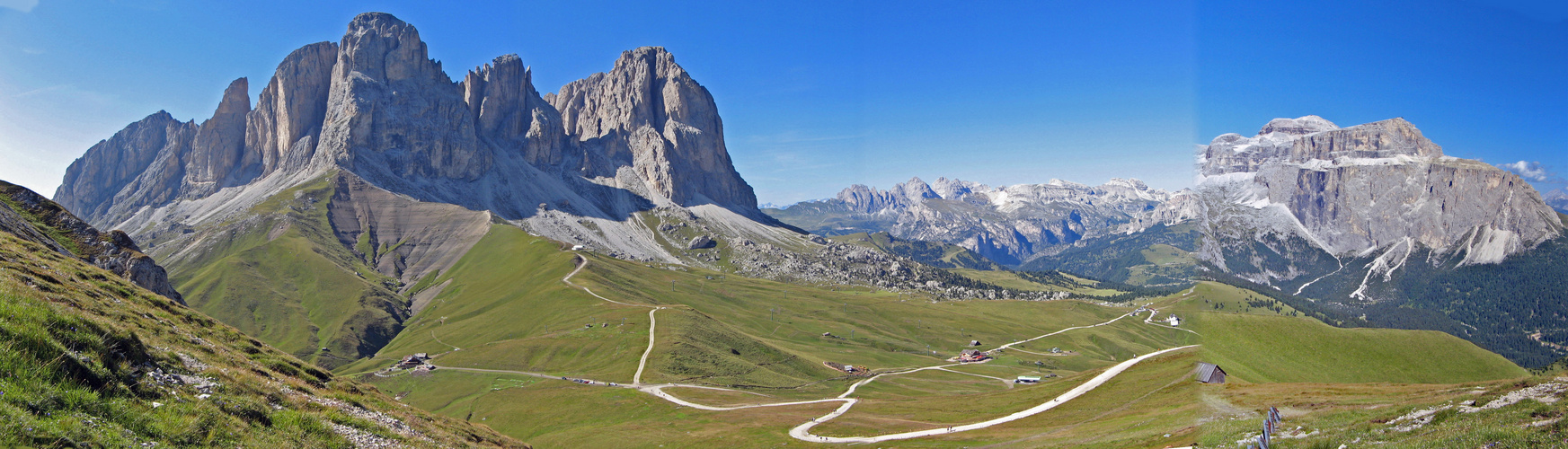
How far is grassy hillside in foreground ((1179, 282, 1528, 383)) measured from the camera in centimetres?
4462

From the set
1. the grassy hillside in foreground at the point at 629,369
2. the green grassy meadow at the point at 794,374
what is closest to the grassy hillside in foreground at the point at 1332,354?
the green grassy meadow at the point at 794,374

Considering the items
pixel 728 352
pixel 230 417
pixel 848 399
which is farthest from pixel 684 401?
pixel 230 417

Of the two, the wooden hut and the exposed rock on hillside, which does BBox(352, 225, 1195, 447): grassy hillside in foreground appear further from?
the exposed rock on hillside

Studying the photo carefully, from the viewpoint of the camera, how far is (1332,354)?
51.1 m

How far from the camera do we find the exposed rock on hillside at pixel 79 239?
51113mm

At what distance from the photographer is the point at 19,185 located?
55094 mm

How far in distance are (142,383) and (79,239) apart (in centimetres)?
5443

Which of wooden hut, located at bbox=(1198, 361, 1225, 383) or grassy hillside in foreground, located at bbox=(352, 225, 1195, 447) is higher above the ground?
wooden hut, located at bbox=(1198, 361, 1225, 383)

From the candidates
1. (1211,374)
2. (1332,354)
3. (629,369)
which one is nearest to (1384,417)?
(1211,374)

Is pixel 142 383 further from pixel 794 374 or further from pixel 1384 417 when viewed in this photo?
pixel 794 374

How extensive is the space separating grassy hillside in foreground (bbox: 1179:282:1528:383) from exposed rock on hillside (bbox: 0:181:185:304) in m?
78.3

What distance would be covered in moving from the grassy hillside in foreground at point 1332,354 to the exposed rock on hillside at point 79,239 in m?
78.3

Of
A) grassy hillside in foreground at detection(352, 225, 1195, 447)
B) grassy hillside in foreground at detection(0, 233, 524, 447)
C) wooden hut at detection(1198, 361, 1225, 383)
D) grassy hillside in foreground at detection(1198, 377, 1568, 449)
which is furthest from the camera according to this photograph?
grassy hillside in foreground at detection(352, 225, 1195, 447)

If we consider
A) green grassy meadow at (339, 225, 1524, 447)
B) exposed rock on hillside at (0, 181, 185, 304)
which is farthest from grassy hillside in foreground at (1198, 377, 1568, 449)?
exposed rock on hillside at (0, 181, 185, 304)
